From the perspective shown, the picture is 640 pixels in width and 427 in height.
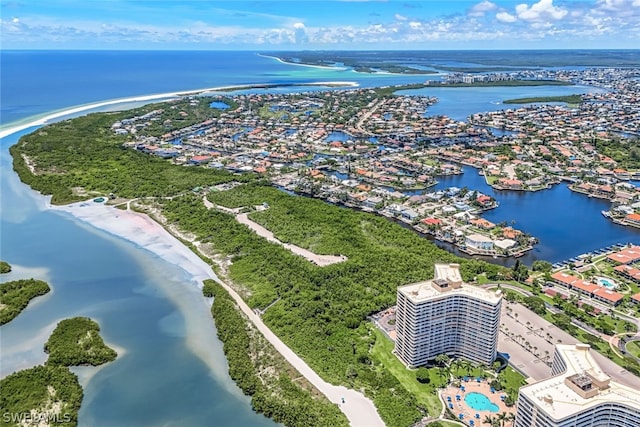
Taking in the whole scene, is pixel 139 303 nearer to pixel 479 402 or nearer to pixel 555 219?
pixel 479 402

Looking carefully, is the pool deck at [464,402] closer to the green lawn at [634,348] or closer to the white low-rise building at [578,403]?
the white low-rise building at [578,403]

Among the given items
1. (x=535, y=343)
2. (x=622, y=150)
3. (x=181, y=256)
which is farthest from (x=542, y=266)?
(x=622, y=150)

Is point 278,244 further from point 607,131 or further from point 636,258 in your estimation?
point 607,131

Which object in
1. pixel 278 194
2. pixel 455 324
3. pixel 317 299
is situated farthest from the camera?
pixel 278 194

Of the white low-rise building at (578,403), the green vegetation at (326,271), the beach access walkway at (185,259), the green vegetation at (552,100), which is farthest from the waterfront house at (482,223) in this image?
the green vegetation at (552,100)

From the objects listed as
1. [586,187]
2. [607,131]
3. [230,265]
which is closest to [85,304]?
[230,265]

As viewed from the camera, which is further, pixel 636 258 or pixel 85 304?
pixel 636 258

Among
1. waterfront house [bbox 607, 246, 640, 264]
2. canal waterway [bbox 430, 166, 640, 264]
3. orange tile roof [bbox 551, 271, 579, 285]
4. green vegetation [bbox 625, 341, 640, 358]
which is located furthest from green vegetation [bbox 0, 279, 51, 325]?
waterfront house [bbox 607, 246, 640, 264]
